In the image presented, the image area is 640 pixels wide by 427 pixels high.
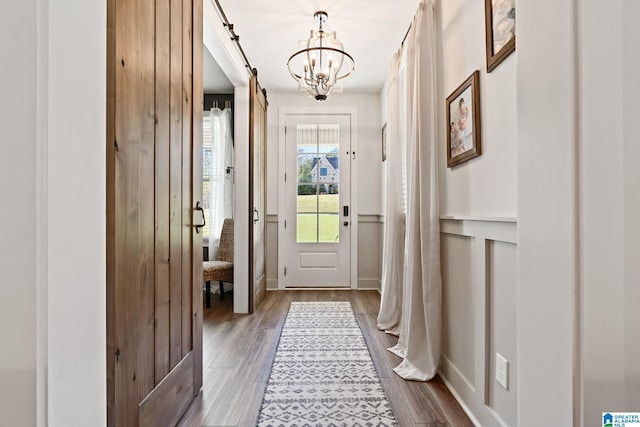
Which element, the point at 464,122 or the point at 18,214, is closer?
the point at 18,214

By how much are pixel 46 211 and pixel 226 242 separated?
3.78 m

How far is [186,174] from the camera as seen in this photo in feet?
5.58

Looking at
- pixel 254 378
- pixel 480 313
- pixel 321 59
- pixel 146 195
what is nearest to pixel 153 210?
pixel 146 195

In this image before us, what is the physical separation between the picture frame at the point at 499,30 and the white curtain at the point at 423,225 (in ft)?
2.21

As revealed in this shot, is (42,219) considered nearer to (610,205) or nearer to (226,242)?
(610,205)

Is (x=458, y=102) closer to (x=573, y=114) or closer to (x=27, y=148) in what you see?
(x=573, y=114)

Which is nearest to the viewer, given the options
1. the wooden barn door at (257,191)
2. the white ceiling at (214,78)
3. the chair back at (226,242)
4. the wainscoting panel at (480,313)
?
the wainscoting panel at (480,313)

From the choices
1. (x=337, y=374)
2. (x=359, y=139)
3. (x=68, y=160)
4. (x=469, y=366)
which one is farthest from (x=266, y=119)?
(x=68, y=160)

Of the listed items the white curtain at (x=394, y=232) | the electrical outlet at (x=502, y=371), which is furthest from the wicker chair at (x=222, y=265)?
the electrical outlet at (x=502, y=371)

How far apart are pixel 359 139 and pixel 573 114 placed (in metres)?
4.18

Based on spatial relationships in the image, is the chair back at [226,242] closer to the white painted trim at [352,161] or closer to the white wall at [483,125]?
the white painted trim at [352,161]

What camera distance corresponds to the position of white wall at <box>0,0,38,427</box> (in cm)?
53

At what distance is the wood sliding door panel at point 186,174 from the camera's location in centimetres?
167

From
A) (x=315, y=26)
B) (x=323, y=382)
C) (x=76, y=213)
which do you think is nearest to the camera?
(x=76, y=213)
